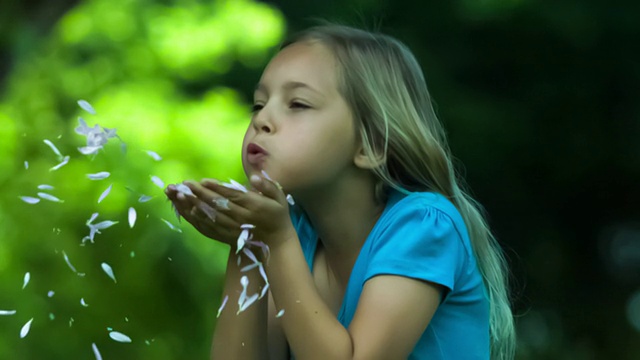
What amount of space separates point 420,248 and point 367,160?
22 centimetres

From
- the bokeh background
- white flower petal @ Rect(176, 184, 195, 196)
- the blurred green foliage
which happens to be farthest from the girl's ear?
the blurred green foliage

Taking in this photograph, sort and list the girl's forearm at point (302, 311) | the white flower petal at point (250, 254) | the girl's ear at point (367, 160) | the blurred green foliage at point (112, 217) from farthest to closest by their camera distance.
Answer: the blurred green foliage at point (112, 217), the girl's ear at point (367, 160), the white flower petal at point (250, 254), the girl's forearm at point (302, 311)

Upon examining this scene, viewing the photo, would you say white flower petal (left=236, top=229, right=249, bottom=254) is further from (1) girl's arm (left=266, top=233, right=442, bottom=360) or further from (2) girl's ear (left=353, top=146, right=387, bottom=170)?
(2) girl's ear (left=353, top=146, right=387, bottom=170)

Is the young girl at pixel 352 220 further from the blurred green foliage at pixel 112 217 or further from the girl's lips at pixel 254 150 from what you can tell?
the blurred green foliage at pixel 112 217

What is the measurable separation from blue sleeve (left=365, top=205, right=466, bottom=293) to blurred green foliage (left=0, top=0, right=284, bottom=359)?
5.33 feet

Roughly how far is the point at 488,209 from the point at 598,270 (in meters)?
0.78

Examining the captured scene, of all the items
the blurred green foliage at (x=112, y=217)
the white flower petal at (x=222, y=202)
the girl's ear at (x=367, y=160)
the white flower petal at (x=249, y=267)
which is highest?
the white flower petal at (x=222, y=202)

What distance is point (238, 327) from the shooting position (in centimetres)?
196

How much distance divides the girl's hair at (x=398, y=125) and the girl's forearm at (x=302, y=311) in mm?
288

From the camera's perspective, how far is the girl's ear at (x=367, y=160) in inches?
75.4

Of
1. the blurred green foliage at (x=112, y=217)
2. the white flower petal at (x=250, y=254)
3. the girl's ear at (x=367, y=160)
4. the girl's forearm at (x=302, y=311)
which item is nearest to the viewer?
the girl's forearm at (x=302, y=311)

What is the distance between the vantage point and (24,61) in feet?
13.4

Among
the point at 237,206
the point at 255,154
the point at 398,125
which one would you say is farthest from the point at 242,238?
the point at 398,125

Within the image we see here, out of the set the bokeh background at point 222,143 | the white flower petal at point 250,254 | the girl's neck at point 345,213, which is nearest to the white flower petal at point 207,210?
the white flower petal at point 250,254
